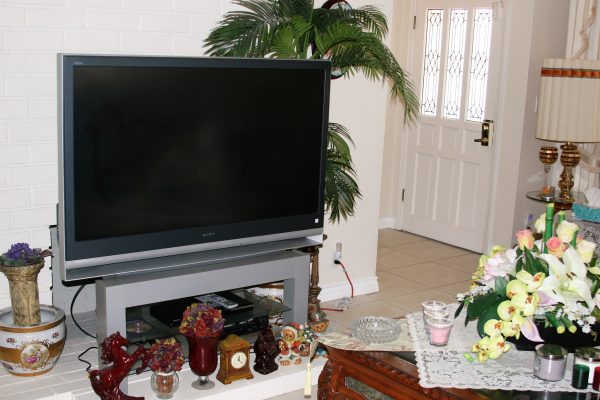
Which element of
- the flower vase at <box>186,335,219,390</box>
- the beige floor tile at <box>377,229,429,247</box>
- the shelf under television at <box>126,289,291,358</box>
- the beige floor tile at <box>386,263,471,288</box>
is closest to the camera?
the flower vase at <box>186,335,219,390</box>

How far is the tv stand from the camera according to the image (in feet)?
10.7

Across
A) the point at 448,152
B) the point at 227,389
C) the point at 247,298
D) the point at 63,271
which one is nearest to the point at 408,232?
the point at 448,152

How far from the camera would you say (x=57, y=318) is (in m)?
3.40

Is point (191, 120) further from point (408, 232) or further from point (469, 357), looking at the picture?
point (408, 232)

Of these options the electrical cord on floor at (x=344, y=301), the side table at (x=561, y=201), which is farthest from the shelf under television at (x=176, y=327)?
the side table at (x=561, y=201)

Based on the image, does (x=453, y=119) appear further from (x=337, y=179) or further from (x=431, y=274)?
(x=337, y=179)

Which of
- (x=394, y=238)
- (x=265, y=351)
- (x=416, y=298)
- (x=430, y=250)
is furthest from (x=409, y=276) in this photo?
(x=265, y=351)

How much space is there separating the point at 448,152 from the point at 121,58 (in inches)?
139

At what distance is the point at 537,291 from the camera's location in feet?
7.58

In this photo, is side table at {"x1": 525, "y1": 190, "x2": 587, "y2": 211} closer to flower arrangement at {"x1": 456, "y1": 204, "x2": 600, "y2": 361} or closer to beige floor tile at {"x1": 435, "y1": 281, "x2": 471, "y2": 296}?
beige floor tile at {"x1": 435, "y1": 281, "x2": 471, "y2": 296}

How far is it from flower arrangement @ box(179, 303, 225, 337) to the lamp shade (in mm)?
2703

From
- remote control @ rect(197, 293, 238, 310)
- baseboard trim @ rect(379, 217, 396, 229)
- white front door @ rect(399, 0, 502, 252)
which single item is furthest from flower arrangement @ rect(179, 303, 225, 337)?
baseboard trim @ rect(379, 217, 396, 229)

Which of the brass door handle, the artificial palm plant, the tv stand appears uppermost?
the artificial palm plant

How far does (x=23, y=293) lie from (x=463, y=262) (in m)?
3.38
